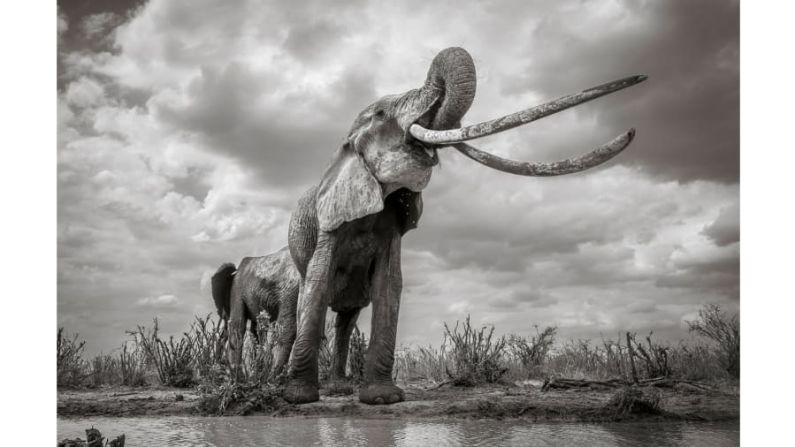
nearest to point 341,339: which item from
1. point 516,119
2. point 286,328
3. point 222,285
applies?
point 286,328

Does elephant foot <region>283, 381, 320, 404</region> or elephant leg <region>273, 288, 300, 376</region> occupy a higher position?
elephant leg <region>273, 288, 300, 376</region>

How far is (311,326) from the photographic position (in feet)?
17.0

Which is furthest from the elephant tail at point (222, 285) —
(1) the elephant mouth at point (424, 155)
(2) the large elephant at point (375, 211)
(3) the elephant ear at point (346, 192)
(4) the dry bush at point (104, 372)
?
(1) the elephant mouth at point (424, 155)

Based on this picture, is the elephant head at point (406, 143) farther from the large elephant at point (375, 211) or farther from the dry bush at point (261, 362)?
the dry bush at point (261, 362)

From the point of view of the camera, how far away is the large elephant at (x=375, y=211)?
4.54 metres

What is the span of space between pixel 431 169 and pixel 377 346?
1417mm

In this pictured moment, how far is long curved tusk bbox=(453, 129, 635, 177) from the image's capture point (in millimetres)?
3283

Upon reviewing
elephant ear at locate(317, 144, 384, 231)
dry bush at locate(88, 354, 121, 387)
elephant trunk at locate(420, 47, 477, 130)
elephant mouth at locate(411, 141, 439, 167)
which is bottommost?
dry bush at locate(88, 354, 121, 387)

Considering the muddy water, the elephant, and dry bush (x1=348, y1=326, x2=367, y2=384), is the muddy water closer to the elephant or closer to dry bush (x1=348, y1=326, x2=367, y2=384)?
the elephant

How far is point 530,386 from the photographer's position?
6.10 m

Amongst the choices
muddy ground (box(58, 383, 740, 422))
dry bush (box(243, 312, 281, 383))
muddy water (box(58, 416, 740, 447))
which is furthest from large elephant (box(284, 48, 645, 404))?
muddy water (box(58, 416, 740, 447))

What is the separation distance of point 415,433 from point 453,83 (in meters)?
2.26
